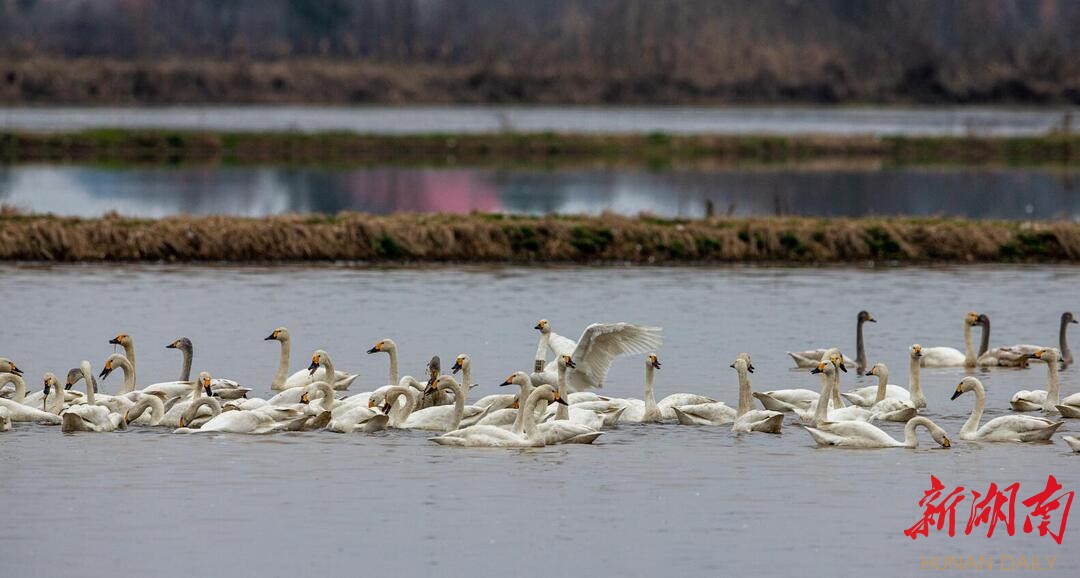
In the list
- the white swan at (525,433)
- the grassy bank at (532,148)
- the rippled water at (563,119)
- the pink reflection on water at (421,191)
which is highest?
the rippled water at (563,119)

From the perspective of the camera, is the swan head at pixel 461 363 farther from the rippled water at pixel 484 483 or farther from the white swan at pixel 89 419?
the white swan at pixel 89 419

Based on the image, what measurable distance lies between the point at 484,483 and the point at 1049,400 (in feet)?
22.2

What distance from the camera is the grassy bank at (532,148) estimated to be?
230ft

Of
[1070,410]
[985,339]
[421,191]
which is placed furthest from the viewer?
[421,191]

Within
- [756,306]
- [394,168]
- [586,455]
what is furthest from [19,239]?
[394,168]

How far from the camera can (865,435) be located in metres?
19.2

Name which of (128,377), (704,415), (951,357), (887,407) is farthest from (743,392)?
(128,377)

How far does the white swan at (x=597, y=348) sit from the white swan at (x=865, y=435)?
2696mm

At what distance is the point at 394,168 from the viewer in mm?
69188

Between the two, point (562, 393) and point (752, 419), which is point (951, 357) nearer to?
point (752, 419)

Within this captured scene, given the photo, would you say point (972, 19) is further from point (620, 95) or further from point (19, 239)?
point (19, 239)

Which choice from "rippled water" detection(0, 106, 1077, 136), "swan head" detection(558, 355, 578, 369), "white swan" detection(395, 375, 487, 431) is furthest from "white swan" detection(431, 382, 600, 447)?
"rippled water" detection(0, 106, 1077, 136)

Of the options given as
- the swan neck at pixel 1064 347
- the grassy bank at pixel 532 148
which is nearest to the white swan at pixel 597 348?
the swan neck at pixel 1064 347

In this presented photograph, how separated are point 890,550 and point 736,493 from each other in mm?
2159
